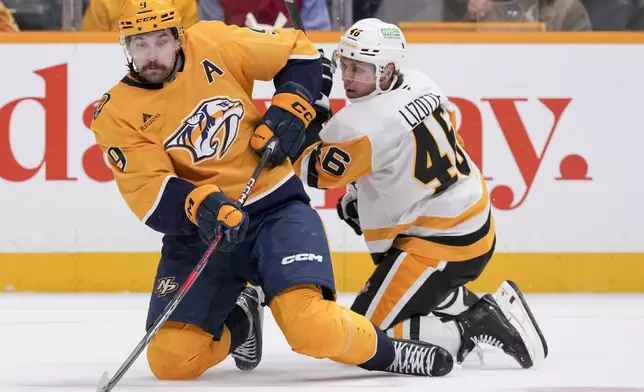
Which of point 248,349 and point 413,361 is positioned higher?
point 413,361

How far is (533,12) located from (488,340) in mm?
2349

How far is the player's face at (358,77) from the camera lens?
11.6 ft

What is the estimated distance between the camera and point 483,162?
5184 mm

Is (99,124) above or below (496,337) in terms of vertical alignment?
above

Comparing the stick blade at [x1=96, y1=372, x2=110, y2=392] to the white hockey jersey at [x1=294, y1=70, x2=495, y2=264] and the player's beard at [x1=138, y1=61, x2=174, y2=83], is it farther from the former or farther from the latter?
the white hockey jersey at [x1=294, y1=70, x2=495, y2=264]

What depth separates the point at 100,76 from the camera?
17.0ft

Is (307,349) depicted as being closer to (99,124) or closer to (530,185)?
(99,124)

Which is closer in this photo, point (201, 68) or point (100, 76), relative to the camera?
point (201, 68)

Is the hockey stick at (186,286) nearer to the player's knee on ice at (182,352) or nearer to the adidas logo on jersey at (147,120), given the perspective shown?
the player's knee on ice at (182,352)

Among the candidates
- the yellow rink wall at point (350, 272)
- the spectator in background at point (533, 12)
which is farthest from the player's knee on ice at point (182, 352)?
the spectator in background at point (533, 12)

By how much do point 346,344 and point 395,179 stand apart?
0.67 meters

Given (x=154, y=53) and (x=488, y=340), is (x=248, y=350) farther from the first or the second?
(x=154, y=53)

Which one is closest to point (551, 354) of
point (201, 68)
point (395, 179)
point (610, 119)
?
point (395, 179)

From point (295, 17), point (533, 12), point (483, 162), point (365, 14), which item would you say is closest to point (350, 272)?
point (483, 162)
